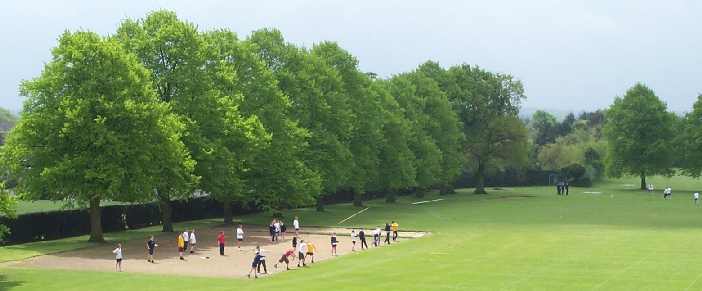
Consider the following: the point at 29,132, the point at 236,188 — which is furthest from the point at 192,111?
the point at 29,132

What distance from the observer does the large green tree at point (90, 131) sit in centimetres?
5572

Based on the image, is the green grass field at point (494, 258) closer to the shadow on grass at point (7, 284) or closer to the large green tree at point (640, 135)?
the shadow on grass at point (7, 284)

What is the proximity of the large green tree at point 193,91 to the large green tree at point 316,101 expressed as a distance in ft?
41.6

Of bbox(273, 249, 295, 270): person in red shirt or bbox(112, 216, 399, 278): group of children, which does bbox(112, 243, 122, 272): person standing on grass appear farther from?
bbox(273, 249, 295, 270): person in red shirt

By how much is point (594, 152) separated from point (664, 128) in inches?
1185

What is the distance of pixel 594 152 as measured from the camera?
6280 inches

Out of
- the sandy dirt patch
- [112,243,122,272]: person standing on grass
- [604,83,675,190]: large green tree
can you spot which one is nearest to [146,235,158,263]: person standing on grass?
the sandy dirt patch

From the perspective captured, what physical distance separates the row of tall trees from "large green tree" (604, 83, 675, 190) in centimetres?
3921

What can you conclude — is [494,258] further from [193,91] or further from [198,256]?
[193,91]

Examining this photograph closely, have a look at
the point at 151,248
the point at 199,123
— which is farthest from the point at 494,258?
the point at 199,123

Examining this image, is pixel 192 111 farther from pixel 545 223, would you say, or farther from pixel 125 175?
pixel 545 223

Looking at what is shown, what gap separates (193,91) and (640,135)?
85132mm

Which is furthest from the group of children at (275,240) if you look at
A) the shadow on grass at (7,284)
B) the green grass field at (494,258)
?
the shadow on grass at (7,284)

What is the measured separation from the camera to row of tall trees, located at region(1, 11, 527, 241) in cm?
5625
